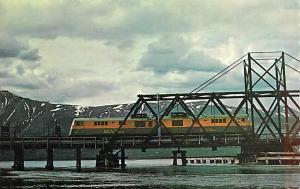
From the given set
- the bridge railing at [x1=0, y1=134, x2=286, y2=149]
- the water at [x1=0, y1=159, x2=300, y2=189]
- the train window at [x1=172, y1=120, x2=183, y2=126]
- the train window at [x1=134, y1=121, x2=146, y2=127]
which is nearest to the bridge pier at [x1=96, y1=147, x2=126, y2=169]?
the bridge railing at [x1=0, y1=134, x2=286, y2=149]

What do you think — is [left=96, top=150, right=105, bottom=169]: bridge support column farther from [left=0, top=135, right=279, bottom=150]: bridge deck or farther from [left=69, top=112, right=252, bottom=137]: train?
[left=69, top=112, right=252, bottom=137]: train

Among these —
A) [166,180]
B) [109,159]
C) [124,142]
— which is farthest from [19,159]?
[166,180]

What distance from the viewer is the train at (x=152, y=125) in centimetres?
8006

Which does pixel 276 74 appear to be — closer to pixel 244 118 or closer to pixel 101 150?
pixel 244 118

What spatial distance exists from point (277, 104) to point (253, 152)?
885 cm

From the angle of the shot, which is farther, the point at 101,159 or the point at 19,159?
the point at 19,159

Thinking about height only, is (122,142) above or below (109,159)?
above

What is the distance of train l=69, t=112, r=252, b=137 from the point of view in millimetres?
80062

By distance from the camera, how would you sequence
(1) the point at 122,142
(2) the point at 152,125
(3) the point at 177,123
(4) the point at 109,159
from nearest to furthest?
(1) the point at 122,142 < (4) the point at 109,159 < (2) the point at 152,125 < (3) the point at 177,123

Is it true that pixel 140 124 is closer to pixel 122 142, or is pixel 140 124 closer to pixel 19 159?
pixel 122 142

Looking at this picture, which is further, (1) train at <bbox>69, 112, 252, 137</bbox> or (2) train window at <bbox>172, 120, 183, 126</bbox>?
(2) train window at <bbox>172, 120, 183, 126</bbox>

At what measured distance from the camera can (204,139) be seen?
248ft

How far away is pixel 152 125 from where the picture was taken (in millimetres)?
80625

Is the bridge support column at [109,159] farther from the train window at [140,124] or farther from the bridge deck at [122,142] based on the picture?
the train window at [140,124]
